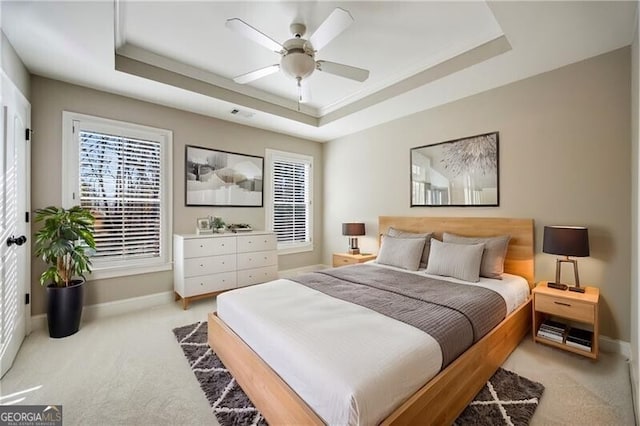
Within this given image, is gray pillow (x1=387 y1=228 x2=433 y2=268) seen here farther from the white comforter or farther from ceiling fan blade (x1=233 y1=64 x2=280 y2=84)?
ceiling fan blade (x1=233 y1=64 x2=280 y2=84)

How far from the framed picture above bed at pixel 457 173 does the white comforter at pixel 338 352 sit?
2217mm

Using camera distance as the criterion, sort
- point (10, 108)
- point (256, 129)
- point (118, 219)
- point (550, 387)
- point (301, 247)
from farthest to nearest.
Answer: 1. point (301, 247)
2. point (256, 129)
3. point (118, 219)
4. point (10, 108)
5. point (550, 387)

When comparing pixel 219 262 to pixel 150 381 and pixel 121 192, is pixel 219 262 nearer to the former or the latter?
pixel 121 192

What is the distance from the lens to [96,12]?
1980 mm

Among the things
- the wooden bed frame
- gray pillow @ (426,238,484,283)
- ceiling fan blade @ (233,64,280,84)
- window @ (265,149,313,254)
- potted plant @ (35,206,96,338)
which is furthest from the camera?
window @ (265,149,313,254)

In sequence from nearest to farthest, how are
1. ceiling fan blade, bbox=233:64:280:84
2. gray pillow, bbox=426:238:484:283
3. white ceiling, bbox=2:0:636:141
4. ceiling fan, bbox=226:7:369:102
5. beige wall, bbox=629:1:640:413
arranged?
beige wall, bbox=629:1:640:413 < ceiling fan, bbox=226:7:369:102 < white ceiling, bbox=2:0:636:141 < ceiling fan blade, bbox=233:64:280:84 < gray pillow, bbox=426:238:484:283

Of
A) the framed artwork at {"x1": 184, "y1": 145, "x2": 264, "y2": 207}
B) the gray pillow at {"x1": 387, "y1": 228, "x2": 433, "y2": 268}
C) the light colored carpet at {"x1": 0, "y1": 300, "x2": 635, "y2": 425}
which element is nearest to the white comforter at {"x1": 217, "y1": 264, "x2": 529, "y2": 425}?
the light colored carpet at {"x1": 0, "y1": 300, "x2": 635, "y2": 425}

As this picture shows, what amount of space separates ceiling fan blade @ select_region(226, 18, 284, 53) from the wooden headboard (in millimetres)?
2689

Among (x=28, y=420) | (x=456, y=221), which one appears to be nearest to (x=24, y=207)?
(x=28, y=420)

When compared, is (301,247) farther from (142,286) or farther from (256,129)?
(142,286)

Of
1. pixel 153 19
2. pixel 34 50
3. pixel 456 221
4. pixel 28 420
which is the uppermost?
pixel 153 19

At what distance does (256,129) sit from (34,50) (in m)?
2.57

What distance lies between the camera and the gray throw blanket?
1725 mm

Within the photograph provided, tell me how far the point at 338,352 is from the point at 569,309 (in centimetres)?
217
